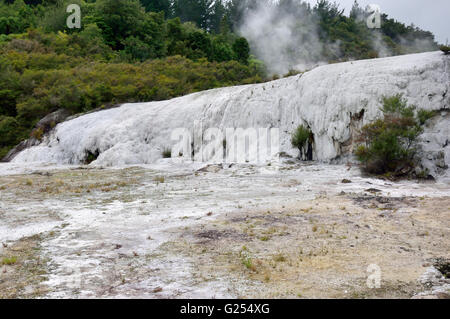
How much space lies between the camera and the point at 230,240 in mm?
5770

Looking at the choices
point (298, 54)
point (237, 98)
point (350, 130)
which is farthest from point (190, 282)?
point (298, 54)

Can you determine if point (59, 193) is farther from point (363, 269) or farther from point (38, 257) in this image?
point (363, 269)

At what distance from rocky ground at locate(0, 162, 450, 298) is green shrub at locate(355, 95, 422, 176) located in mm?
779

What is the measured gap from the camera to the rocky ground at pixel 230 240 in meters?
4.15

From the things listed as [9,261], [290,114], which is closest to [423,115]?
[290,114]

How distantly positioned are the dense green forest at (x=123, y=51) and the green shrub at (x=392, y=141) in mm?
10272

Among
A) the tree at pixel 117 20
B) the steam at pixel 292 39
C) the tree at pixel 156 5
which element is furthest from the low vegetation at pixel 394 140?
the tree at pixel 156 5

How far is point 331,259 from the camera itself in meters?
4.91

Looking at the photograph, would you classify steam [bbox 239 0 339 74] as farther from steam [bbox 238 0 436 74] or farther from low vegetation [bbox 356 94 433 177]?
low vegetation [bbox 356 94 433 177]

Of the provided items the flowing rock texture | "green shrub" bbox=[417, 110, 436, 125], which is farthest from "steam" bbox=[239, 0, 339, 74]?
"green shrub" bbox=[417, 110, 436, 125]

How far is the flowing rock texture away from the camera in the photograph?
37.8 feet

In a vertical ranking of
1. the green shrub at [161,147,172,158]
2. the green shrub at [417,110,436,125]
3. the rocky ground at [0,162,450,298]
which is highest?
the green shrub at [417,110,436,125]

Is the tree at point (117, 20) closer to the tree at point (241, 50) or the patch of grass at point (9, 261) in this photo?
the tree at point (241, 50)

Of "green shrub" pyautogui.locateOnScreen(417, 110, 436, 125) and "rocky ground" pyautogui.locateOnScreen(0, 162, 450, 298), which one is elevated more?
"green shrub" pyautogui.locateOnScreen(417, 110, 436, 125)
